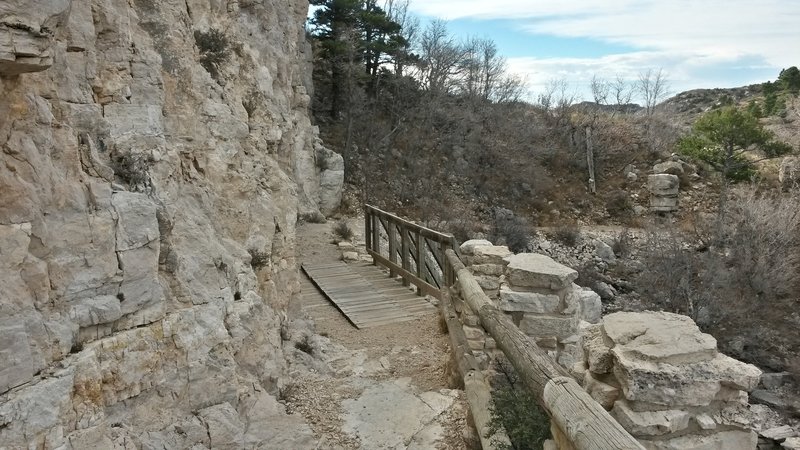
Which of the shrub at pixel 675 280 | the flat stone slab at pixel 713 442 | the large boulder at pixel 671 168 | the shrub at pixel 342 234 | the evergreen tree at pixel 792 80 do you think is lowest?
the shrub at pixel 675 280

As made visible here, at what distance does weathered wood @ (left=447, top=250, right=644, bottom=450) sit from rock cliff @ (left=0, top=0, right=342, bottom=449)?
1.67 m

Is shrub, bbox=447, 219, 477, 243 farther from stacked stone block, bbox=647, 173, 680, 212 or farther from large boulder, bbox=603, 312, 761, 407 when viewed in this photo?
large boulder, bbox=603, 312, 761, 407

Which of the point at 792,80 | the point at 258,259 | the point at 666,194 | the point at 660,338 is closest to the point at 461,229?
the point at 666,194

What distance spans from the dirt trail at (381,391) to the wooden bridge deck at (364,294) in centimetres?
39

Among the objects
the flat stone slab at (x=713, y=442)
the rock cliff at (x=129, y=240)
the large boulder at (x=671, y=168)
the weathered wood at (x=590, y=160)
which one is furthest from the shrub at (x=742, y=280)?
the rock cliff at (x=129, y=240)

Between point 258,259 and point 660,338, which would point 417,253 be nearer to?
point 258,259

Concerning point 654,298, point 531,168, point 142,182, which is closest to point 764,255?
point 654,298

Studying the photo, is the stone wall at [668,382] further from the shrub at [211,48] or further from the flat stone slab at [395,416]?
the shrub at [211,48]

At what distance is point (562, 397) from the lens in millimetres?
2656

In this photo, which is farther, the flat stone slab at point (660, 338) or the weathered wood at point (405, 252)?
the weathered wood at point (405, 252)

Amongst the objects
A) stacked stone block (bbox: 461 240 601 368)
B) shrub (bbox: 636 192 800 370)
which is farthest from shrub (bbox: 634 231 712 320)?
stacked stone block (bbox: 461 240 601 368)

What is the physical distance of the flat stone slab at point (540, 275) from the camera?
4535mm

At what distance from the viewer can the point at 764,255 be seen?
14508 mm

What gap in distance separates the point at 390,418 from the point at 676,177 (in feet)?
69.9
